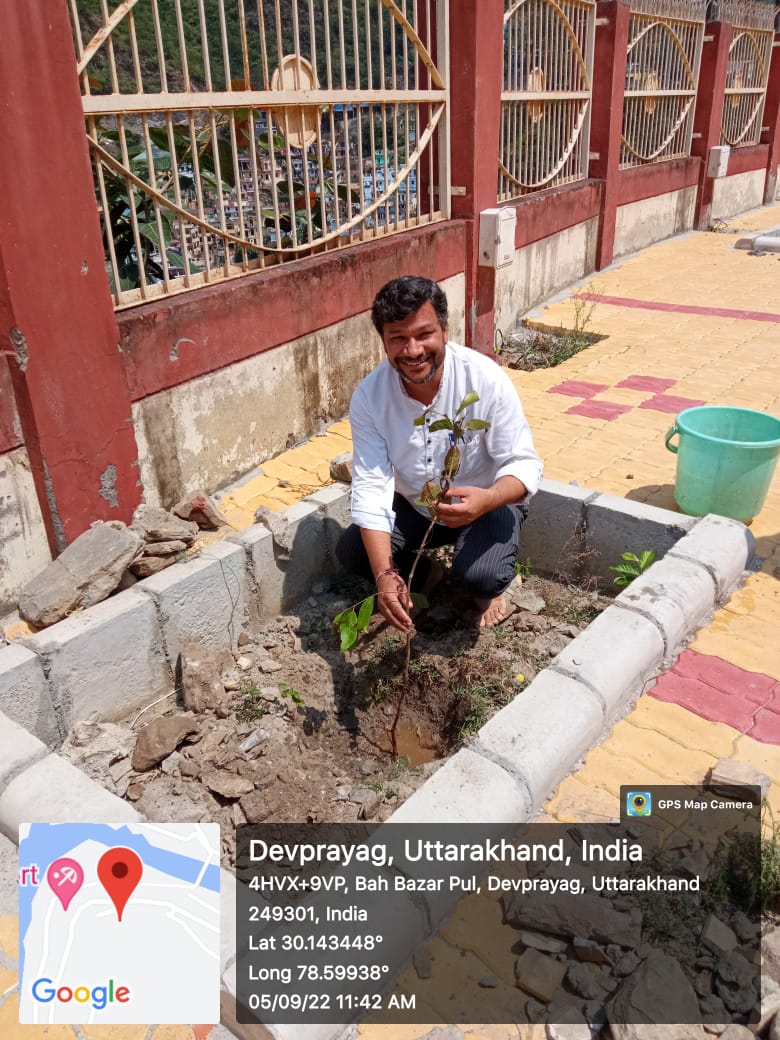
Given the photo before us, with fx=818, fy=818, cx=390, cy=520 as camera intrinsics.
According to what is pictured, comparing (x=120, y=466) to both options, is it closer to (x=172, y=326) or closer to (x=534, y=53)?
(x=172, y=326)

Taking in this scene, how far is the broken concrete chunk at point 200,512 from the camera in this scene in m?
4.10

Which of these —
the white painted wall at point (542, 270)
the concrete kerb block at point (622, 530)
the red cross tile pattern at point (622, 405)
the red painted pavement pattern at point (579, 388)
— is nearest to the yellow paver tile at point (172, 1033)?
the concrete kerb block at point (622, 530)

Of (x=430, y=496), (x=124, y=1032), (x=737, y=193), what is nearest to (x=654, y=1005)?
(x=124, y=1032)

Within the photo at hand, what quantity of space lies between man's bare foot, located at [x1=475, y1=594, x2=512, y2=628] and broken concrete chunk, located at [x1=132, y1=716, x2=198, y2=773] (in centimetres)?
129

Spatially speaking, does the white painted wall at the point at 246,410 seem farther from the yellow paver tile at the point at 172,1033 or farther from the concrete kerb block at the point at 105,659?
the yellow paver tile at the point at 172,1033

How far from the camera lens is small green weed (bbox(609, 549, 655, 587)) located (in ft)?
11.8

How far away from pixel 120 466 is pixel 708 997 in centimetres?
314

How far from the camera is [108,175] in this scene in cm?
426

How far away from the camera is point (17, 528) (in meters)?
3.52

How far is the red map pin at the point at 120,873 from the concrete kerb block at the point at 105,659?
0.97 meters

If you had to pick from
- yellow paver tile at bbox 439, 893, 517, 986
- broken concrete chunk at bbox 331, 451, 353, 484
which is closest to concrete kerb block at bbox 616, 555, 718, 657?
yellow paver tile at bbox 439, 893, 517, 986

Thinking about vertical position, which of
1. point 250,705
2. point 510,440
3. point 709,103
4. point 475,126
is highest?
point 709,103

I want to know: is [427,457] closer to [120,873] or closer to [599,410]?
[120,873]

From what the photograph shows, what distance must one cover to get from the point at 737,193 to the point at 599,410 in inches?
405
